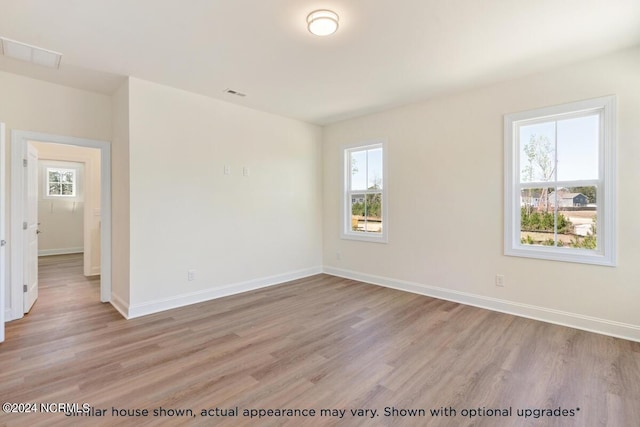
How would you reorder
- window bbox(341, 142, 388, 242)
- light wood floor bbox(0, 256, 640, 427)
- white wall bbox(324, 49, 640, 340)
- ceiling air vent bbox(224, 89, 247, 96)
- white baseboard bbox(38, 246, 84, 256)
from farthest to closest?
white baseboard bbox(38, 246, 84, 256), window bbox(341, 142, 388, 242), ceiling air vent bbox(224, 89, 247, 96), white wall bbox(324, 49, 640, 340), light wood floor bbox(0, 256, 640, 427)

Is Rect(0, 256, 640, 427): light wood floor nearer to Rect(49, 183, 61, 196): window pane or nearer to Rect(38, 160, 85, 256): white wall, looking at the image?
Rect(38, 160, 85, 256): white wall

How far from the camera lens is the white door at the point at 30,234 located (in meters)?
3.42

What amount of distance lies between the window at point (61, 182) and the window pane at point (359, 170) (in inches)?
293

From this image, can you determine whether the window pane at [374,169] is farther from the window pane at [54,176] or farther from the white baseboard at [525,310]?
the window pane at [54,176]

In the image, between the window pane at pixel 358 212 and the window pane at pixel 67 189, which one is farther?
the window pane at pixel 67 189

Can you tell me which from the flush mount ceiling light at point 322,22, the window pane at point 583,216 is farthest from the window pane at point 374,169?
the flush mount ceiling light at point 322,22

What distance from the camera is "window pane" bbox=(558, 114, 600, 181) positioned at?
9.93ft

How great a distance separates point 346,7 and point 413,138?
243 centimetres

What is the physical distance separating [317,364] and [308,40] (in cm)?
269


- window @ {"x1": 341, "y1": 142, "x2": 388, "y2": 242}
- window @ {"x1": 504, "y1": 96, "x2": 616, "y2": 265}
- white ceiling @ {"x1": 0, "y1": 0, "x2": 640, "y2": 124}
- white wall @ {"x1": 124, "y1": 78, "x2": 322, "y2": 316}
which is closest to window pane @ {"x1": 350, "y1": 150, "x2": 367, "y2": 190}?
window @ {"x1": 341, "y1": 142, "x2": 388, "y2": 242}

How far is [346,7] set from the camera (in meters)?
2.16

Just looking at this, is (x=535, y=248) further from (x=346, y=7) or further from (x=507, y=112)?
(x=346, y=7)

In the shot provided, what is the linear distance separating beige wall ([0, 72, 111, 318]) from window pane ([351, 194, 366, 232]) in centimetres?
365

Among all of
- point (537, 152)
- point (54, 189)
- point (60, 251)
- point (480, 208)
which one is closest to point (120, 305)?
point (480, 208)
